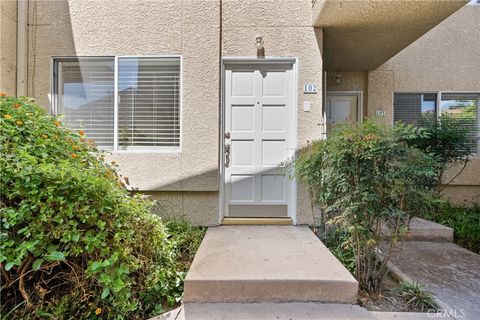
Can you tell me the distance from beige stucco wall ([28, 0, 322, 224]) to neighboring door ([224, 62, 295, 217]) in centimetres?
24

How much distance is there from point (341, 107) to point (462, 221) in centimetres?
302

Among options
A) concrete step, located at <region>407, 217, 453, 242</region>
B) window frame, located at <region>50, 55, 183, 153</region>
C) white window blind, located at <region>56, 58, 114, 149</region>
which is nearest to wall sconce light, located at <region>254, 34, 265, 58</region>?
window frame, located at <region>50, 55, 183, 153</region>

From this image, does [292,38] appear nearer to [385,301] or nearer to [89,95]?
[89,95]

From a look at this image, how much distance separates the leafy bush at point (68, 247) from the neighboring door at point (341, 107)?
468cm

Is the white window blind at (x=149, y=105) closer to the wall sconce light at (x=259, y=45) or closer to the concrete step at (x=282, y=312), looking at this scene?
the wall sconce light at (x=259, y=45)

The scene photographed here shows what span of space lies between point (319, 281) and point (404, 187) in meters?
1.17

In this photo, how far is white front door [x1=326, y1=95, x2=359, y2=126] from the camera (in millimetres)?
5797

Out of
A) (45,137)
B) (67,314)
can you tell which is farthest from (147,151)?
(67,314)

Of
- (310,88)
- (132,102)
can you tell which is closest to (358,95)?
(310,88)

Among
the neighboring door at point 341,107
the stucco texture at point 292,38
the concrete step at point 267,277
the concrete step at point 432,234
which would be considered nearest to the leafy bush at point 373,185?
the concrete step at point 267,277

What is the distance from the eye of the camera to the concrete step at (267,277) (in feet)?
7.57

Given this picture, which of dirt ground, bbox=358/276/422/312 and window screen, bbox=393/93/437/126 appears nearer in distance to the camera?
dirt ground, bbox=358/276/422/312

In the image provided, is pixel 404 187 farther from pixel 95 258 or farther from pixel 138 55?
pixel 138 55

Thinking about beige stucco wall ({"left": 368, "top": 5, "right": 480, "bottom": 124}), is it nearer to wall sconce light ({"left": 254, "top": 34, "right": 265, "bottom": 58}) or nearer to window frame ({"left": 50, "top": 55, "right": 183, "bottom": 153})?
wall sconce light ({"left": 254, "top": 34, "right": 265, "bottom": 58})
